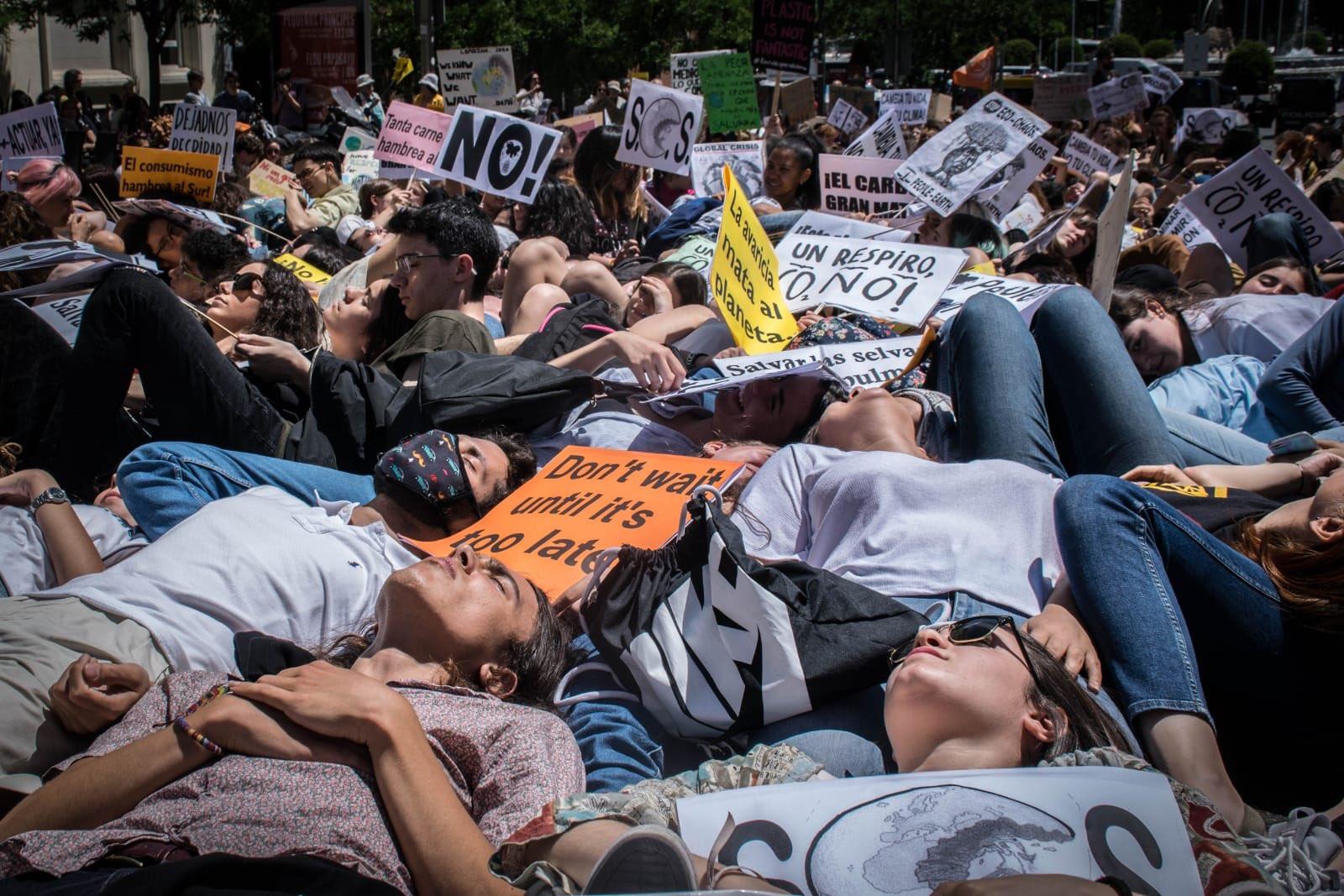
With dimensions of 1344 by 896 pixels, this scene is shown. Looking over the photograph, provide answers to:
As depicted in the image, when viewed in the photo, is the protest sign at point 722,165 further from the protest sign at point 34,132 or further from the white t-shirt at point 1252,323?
the protest sign at point 34,132

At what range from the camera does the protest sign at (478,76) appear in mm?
13125

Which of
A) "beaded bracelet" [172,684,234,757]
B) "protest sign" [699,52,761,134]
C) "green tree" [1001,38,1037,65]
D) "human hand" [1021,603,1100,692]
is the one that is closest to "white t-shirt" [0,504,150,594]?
"beaded bracelet" [172,684,234,757]

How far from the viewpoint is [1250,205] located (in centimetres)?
711

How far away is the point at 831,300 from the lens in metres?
5.54

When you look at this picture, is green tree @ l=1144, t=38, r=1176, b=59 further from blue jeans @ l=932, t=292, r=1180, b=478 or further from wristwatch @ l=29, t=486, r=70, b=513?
wristwatch @ l=29, t=486, r=70, b=513

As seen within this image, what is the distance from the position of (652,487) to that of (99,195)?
7245 mm

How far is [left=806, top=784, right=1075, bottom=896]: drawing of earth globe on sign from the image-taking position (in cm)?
191

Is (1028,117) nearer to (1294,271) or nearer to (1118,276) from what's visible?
(1118,276)

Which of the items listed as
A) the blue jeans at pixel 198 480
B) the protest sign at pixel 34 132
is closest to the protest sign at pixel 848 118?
the protest sign at pixel 34 132

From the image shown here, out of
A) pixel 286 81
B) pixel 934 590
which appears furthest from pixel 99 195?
pixel 286 81

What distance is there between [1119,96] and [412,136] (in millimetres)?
9485

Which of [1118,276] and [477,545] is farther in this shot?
[1118,276]

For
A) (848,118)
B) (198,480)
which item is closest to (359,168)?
(848,118)

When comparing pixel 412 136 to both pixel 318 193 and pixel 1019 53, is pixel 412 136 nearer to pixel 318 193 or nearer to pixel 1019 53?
pixel 318 193
